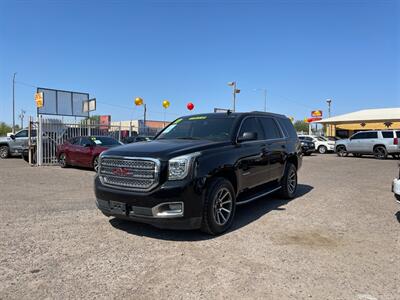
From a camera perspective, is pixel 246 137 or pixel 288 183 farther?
pixel 288 183

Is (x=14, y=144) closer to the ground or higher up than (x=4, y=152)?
higher up

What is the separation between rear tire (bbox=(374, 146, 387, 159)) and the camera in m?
22.0

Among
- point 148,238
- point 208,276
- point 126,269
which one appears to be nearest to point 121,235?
point 148,238

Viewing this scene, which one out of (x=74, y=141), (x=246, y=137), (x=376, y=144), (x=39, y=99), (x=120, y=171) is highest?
(x=39, y=99)

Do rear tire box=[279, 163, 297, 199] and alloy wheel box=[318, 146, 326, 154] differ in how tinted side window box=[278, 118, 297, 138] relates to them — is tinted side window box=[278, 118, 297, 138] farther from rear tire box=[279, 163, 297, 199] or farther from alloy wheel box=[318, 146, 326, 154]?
alloy wheel box=[318, 146, 326, 154]

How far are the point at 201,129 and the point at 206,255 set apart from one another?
102 inches

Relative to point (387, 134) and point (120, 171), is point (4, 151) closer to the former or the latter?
point (120, 171)

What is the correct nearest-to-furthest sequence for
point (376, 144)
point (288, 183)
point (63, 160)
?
1. point (288, 183)
2. point (63, 160)
3. point (376, 144)

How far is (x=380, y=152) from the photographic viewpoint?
2222 centimetres

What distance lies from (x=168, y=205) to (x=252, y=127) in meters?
2.69

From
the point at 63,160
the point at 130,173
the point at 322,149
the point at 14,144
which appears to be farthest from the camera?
the point at 322,149

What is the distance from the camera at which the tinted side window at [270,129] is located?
693 centimetres

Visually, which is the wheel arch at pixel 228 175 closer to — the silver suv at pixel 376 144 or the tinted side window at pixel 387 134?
the silver suv at pixel 376 144

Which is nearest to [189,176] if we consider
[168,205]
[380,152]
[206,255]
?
[168,205]
